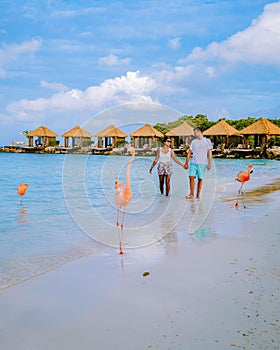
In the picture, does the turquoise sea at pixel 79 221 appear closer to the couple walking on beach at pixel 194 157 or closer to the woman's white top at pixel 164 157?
the couple walking on beach at pixel 194 157

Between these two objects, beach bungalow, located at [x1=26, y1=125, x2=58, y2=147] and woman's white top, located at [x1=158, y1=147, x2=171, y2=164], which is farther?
beach bungalow, located at [x1=26, y1=125, x2=58, y2=147]

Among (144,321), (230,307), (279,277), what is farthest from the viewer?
(279,277)

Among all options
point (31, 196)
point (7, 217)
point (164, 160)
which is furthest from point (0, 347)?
point (31, 196)

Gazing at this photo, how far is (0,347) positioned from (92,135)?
3695 millimetres

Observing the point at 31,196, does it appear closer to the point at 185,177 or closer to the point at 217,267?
the point at 185,177

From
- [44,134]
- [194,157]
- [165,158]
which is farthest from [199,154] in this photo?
[44,134]

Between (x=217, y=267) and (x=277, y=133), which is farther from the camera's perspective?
(x=277, y=133)

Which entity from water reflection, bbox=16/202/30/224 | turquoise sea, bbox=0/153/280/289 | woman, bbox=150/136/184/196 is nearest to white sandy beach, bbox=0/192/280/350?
turquoise sea, bbox=0/153/280/289

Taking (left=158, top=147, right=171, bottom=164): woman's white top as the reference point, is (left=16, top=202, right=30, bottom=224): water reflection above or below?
below

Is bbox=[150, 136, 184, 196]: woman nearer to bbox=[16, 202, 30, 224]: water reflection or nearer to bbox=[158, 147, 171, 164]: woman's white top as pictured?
bbox=[158, 147, 171, 164]: woman's white top

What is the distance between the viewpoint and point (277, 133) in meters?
43.3

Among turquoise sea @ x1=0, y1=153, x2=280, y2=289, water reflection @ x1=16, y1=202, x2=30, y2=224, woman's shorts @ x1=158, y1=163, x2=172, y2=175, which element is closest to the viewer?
turquoise sea @ x1=0, y1=153, x2=280, y2=289

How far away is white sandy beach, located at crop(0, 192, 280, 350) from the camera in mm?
2697

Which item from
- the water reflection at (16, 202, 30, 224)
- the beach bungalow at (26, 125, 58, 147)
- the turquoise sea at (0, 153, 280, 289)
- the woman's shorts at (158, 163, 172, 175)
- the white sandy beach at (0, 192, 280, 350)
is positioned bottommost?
the water reflection at (16, 202, 30, 224)
